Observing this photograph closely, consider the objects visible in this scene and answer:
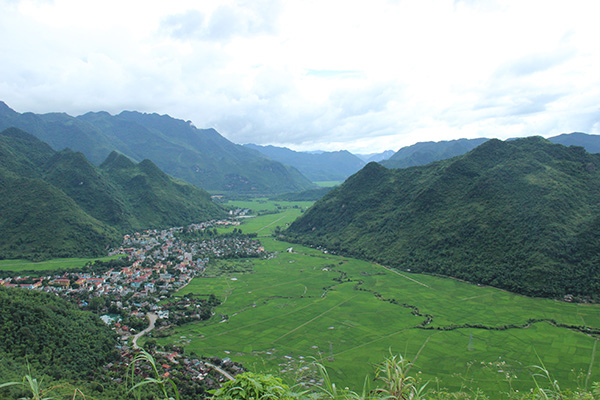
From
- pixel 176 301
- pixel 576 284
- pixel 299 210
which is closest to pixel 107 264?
pixel 176 301

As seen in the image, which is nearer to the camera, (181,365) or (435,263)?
(181,365)

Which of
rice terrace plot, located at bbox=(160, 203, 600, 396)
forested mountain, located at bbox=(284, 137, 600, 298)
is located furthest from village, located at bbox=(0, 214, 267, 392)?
forested mountain, located at bbox=(284, 137, 600, 298)

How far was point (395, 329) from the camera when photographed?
5406 cm

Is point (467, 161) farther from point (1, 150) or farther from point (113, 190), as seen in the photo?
point (1, 150)

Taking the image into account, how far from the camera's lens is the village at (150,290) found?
4138cm

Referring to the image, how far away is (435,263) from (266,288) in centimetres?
4066

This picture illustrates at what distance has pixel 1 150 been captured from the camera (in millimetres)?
119812

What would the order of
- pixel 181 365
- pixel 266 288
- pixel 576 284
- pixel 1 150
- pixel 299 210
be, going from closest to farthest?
pixel 181 365 < pixel 576 284 < pixel 266 288 < pixel 1 150 < pixel 299 210

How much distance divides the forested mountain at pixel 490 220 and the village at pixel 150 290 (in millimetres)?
35383

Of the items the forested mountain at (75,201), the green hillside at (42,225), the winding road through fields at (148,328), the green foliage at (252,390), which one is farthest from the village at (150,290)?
the green foliage at (252,390)

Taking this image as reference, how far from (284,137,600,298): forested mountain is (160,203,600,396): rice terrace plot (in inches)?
277

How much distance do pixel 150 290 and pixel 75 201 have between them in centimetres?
6967

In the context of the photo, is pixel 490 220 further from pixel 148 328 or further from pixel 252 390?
pixel 252 390

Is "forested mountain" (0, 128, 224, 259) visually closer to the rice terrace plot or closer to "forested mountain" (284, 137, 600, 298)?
the rice terrace plot
